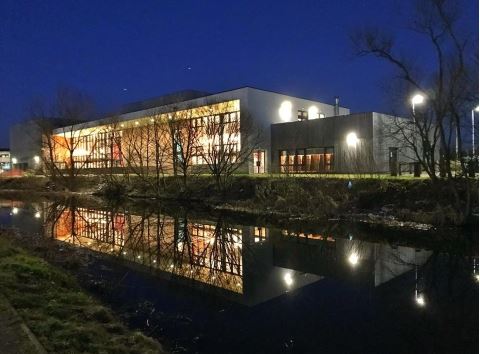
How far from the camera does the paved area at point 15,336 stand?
15.8 ft

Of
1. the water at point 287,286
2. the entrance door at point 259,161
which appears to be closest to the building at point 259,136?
the entrance door at point 259,161

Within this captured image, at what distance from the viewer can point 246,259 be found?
1330 centimetres

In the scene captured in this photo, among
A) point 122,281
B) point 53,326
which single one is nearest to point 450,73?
point 122,281

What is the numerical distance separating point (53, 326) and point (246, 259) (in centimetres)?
Answer: 798

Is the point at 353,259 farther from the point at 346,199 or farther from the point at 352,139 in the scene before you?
the point at 352,139

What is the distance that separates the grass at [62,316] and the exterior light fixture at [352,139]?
93.1 ft

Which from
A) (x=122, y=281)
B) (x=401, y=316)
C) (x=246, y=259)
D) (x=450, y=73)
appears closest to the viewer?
(x=401, y=316)

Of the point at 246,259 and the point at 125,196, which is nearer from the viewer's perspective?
the point at 246,259

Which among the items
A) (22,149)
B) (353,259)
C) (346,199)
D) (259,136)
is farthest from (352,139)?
(22,149)

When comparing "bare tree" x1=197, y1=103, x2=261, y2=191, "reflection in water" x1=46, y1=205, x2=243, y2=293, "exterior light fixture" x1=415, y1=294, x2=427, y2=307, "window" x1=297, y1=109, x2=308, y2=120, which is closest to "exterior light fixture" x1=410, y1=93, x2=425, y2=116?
"reflection in water" x1=46, y1=205, x2=243, y2=293

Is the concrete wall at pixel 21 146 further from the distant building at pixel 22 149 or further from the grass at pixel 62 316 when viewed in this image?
the grass at pixel 62 316

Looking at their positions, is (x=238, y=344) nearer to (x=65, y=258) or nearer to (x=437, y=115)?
(x=65, y=258)

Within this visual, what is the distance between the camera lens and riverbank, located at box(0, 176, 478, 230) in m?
18.8

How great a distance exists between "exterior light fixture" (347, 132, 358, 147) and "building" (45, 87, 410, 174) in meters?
0.08
